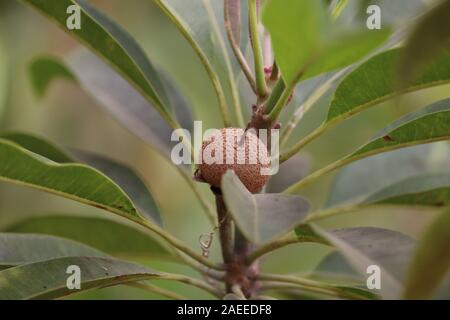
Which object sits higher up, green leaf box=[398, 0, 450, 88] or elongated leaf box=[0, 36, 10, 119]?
elongated leaf box=[0, 36, 10, 119]

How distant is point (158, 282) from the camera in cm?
190

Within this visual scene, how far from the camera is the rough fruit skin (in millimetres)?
1011

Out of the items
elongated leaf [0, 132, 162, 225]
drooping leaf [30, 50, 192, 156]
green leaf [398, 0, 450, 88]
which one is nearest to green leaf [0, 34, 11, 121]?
drooping leaf [30, 50, 192, 156]

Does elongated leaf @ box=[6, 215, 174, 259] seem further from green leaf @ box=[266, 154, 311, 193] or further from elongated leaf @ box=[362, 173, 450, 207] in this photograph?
elongated leaf @ box=[362, 173, 450, 207]

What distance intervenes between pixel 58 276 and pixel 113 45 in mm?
414

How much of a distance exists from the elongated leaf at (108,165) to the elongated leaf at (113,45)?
0.62 ft

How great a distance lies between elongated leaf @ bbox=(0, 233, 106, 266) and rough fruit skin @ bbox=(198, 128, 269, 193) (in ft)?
0.94

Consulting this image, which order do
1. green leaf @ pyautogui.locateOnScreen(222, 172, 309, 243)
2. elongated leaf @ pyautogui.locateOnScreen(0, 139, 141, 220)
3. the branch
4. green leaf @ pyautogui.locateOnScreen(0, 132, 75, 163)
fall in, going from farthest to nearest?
1. green leaf @ pyautogui.locateOnScreen(0, 132, 75, 163)
2. the branch
3. elongated leaf @ pyautogui.locateOnScreen(0, 139, 141, 220)
4. green leaf @ pyautogui.locateOnScreen(222, 172, 309, 243)

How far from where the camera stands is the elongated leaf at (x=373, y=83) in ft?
3.31

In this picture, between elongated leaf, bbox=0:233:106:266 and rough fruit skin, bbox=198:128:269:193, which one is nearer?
rough fruit skin, bbox=198:128:269:193

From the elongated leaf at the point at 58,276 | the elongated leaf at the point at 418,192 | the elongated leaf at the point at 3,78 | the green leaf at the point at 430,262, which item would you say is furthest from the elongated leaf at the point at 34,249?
the elongated leaf at the point at 3,78

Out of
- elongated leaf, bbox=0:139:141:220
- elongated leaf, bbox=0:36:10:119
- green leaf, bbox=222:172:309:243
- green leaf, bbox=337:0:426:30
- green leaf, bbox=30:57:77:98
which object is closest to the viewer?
green leaf, bbox=222:172:309:243

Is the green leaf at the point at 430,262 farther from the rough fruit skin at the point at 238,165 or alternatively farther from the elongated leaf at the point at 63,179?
the elongated leaf at the point at 63,179

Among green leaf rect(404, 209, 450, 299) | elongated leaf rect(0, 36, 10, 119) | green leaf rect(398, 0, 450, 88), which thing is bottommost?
green leaf rect(404, 209, 450, 299)
